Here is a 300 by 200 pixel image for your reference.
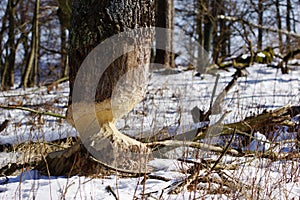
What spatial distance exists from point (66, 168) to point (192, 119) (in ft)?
6.74

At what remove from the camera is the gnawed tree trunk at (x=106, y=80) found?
229 centimetres

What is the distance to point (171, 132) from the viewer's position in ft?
12.0

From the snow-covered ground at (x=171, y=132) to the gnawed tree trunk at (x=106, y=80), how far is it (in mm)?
185

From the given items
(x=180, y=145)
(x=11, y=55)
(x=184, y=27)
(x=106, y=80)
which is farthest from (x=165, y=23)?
(x=11, y=55)

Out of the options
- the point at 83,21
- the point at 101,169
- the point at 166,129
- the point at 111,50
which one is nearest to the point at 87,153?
the point at 101,169

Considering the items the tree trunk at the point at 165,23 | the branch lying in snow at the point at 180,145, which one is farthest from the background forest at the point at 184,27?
the branch lying in snow at the point at 180,145

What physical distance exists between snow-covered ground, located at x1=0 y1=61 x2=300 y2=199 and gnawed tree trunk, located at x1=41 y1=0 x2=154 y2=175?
19cm

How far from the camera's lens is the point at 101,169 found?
2369 mm

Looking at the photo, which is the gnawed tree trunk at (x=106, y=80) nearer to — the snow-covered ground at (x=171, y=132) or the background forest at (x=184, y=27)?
the snow-covered ground at (x=171, y=132)

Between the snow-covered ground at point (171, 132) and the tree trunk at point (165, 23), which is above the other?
the tree trunk at point (165, 23)

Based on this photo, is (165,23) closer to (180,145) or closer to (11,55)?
(180,145)

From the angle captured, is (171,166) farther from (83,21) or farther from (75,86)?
(83,21)

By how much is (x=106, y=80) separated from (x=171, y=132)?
1.54 meters

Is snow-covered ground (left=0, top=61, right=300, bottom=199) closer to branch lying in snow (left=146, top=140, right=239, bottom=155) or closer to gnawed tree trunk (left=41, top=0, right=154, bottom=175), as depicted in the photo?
branch lying in snow (left=146, top=140, right=239, bottom=155)
